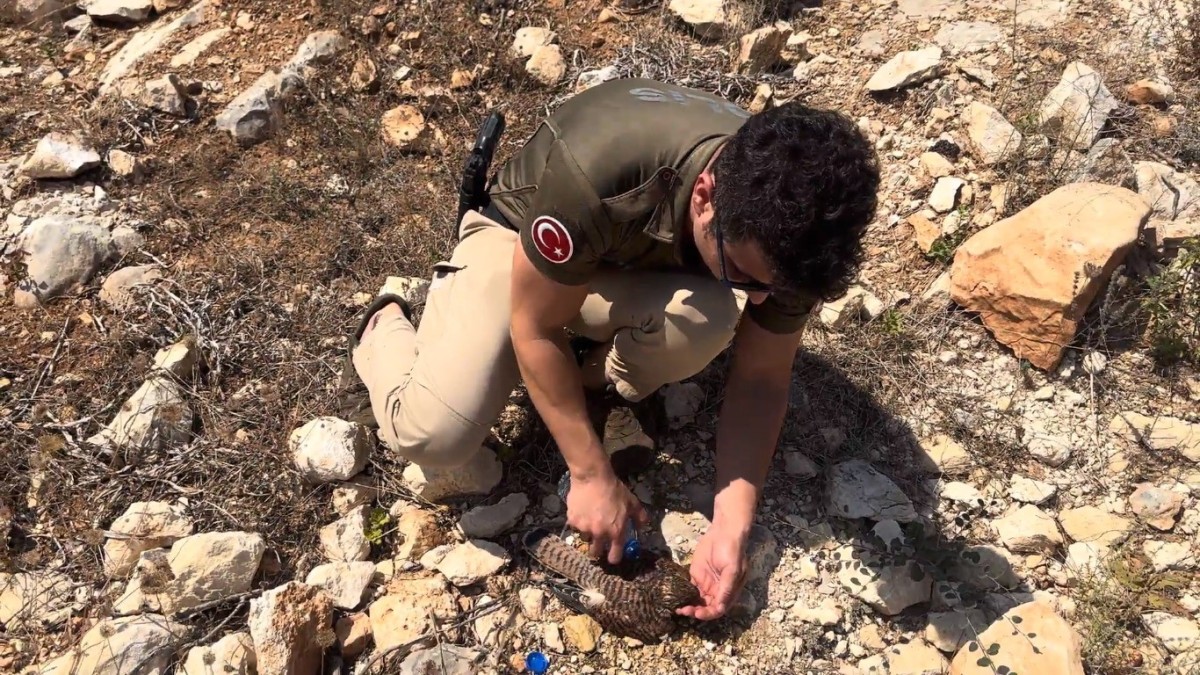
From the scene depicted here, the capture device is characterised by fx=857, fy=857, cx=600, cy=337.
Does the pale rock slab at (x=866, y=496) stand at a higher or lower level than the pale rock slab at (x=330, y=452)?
lower

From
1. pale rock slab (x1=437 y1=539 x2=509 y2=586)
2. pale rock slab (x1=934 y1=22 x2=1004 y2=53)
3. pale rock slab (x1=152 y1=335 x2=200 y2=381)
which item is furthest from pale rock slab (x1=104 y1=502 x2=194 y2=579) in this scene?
pale rock slab (x1=934 y1=22 x2=1004 y2=53)

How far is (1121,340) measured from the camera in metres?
2.39

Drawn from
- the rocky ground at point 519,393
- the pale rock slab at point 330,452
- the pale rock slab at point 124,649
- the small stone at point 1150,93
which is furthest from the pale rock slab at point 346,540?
the small stone at point 1150,93

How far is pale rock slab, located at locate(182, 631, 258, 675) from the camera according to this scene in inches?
70.8

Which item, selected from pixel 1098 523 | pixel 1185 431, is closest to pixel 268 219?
pixel 1098 523

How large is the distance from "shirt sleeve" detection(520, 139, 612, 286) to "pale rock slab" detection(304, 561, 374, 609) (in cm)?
88

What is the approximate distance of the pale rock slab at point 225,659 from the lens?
1.80m

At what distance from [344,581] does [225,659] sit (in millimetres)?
297

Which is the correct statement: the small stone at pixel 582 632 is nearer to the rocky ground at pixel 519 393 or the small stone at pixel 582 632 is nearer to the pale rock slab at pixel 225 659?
the rocky ground at pixel 519 393

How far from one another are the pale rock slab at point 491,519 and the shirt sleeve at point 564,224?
711 mm

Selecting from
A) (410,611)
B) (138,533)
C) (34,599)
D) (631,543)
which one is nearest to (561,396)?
(631,543)

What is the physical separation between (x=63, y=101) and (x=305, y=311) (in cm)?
153

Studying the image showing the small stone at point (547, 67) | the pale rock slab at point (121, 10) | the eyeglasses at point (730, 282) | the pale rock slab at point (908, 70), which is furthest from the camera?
the pale rock slab at point (121, 10)

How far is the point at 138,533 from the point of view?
80.5 inches
